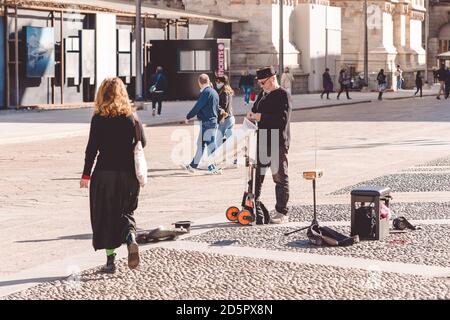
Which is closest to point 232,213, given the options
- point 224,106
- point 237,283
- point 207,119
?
point 237,283

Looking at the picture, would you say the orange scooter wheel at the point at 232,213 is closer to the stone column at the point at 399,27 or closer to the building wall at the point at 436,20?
the stone column at the point at 399,27

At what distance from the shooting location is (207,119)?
65.1 feet

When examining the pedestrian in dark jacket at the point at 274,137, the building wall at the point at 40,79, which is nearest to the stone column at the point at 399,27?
the building wall at the point at 40,79

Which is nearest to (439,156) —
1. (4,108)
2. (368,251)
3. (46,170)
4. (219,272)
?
(46,170)

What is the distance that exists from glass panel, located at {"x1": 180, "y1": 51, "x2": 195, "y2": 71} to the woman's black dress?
40.6m

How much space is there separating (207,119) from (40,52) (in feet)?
71.6

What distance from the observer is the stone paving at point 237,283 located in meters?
9.20

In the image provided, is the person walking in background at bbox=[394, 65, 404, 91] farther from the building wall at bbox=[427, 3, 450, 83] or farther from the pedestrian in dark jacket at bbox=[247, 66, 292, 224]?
the pedestrian in dark jacket at bbox=[247, 66, 292, 224]

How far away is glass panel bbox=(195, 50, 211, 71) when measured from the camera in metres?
50.9

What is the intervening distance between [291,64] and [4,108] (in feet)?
85.0

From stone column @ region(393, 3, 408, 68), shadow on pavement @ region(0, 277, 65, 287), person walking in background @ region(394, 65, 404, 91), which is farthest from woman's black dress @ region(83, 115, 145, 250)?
stone column @ region(393, 3, 408, 68)

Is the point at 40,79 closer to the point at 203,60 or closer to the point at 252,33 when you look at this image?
the point at 203,60
